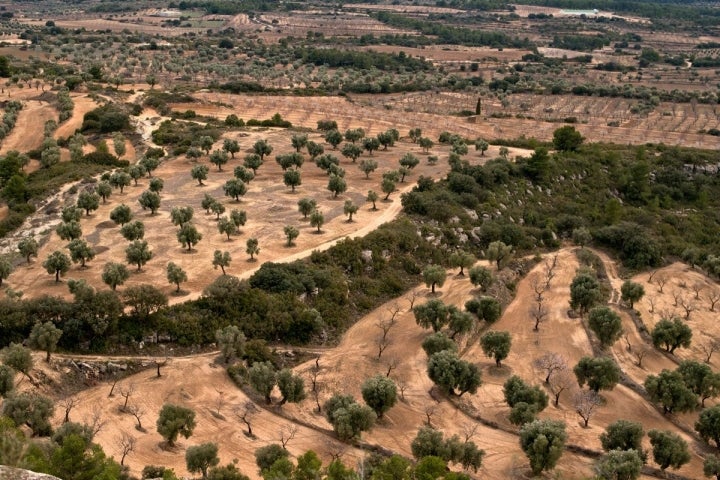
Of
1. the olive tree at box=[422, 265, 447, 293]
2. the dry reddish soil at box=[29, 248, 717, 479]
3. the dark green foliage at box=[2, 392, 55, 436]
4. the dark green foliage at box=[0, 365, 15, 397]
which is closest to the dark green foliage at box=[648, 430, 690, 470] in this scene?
the dry reddish soil at box=[29, 248, 717, 479]

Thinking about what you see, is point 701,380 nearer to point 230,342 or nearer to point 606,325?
point 606,325

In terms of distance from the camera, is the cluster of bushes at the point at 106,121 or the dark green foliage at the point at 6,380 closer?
the dark green foliage at the point at 6,380

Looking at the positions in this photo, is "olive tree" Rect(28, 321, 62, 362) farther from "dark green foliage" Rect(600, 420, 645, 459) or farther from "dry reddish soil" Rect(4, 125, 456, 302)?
"dark green foliage" Rect(600, 420, 645, 459)

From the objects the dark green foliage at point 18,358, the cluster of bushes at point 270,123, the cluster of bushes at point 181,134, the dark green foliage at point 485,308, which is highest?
the dark green foliage at point 18,358

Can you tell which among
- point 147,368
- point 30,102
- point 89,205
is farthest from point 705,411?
point 30,102

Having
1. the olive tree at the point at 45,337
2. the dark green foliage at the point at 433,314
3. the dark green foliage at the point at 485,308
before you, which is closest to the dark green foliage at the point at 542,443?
the dark green foliage at the point at 433,314

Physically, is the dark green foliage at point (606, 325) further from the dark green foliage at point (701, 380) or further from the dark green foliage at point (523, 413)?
the dark green foliage at point (523, 413)

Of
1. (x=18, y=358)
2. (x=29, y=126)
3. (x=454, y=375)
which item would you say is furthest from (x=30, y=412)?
(x=29, y=126)
